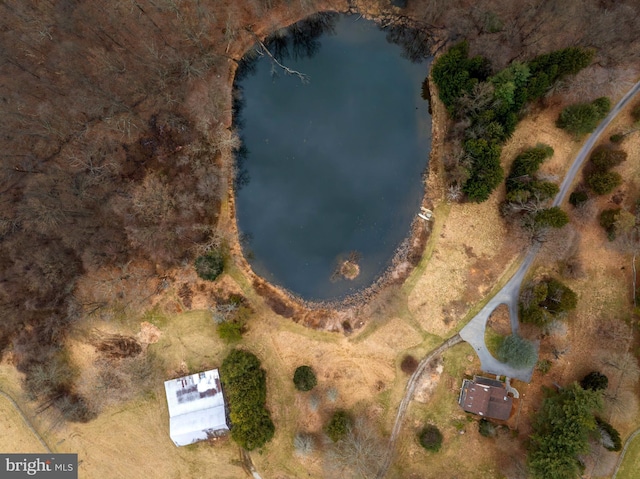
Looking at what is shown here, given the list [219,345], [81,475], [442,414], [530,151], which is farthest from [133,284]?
[530,151]

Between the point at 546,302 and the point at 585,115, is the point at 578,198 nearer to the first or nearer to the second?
the point at 585,115

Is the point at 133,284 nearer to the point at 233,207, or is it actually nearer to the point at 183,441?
the point at 233,207

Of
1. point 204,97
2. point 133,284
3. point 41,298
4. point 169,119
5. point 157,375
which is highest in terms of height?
point 204,97

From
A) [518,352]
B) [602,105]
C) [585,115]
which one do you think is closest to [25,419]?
[518,352]

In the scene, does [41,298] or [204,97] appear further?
[204,97]

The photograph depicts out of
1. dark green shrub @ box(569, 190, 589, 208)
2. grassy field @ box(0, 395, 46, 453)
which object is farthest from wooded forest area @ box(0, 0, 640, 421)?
dark green shrub @ box(569, 190, 589, 208)
